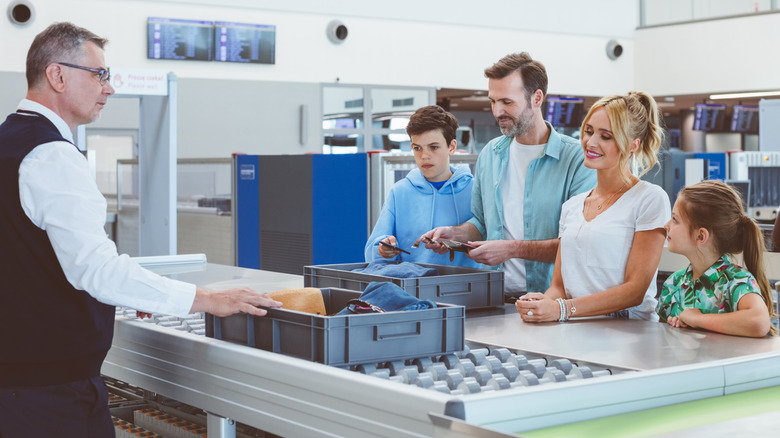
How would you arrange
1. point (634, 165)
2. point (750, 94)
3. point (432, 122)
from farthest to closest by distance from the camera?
point (750, 94)
point (432, 122)
point (634, 165)

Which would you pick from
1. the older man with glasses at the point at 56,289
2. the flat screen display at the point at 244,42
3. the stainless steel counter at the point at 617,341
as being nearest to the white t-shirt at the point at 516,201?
the stainless steel counter at the point at 617,341

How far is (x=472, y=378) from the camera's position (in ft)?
5.28

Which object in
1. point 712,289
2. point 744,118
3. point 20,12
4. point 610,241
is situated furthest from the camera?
point 744,118

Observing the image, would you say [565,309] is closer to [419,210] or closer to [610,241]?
[610,241]

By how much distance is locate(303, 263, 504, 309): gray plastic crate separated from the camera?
224cm

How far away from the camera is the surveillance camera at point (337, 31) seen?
12492mm

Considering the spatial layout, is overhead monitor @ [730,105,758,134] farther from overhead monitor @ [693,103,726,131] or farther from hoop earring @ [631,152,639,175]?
hoop earring @ [631,152,639,175]

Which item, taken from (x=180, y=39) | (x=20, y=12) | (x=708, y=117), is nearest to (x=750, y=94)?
(x=708, y=117)

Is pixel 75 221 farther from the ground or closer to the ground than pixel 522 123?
closer to the ground

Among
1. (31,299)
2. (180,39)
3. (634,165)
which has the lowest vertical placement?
(31,299)

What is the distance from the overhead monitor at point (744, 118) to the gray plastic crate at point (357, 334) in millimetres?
16945

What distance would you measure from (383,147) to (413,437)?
1169 centimetres

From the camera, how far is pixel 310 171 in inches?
229

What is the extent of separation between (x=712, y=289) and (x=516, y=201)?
0.80 m
